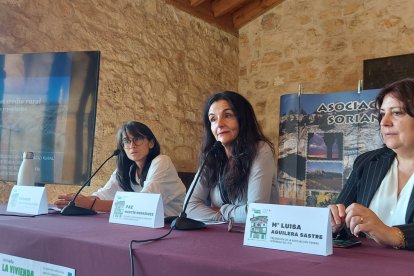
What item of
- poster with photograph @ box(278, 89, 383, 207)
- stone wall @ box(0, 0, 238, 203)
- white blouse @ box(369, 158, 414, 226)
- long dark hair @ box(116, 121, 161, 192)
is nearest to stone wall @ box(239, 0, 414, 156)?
stone wall @ box(0, 0, 238, 203)

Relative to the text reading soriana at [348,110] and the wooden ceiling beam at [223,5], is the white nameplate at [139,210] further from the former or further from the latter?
the wooden ceiling beam at [223,5]

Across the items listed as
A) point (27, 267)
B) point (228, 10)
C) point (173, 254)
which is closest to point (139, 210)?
point (27, 267)

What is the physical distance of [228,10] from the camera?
16.6 ft

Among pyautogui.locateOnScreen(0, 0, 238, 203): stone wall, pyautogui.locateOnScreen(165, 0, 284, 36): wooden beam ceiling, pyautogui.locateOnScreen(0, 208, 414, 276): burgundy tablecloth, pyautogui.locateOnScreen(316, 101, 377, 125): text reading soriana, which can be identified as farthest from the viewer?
pyautogui.locateOnScreen(165, 0, 284, 36): wooden beam ceiling

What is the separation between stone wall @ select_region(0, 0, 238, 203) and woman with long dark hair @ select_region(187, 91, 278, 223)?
183 cm

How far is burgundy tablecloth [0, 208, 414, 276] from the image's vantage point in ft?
2.66

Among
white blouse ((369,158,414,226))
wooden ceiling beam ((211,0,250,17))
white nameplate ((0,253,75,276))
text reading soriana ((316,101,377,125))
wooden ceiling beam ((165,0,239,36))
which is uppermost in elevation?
wooden ceiling beam ((211,0,250,17))

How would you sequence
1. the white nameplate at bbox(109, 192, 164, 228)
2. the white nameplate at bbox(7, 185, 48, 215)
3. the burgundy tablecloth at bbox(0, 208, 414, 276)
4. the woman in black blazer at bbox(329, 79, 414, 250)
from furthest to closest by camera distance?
the white nameplate at bbox(7, 185, 48, 215) < the woman in black blazer at bbox(329, 79, 414, 250) < the white nameplate at bbox(109, 192, 164, 228) < the burgundy tablecloth at bbox(0, 208, 414, 276)

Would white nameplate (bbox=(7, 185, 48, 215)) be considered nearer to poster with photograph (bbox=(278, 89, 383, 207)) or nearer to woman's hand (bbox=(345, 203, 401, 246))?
woman's hand (bbox=(345, 203, 401, 246))

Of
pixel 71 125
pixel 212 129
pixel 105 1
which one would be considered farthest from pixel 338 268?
pixel 105 1

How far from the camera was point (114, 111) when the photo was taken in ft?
12.3

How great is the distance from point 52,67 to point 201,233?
149cm

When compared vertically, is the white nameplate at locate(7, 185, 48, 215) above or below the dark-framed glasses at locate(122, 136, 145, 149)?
below

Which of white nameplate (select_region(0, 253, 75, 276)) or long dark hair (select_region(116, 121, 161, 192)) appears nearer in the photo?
white nameplate (select_region(0, 253, 75, 276))
